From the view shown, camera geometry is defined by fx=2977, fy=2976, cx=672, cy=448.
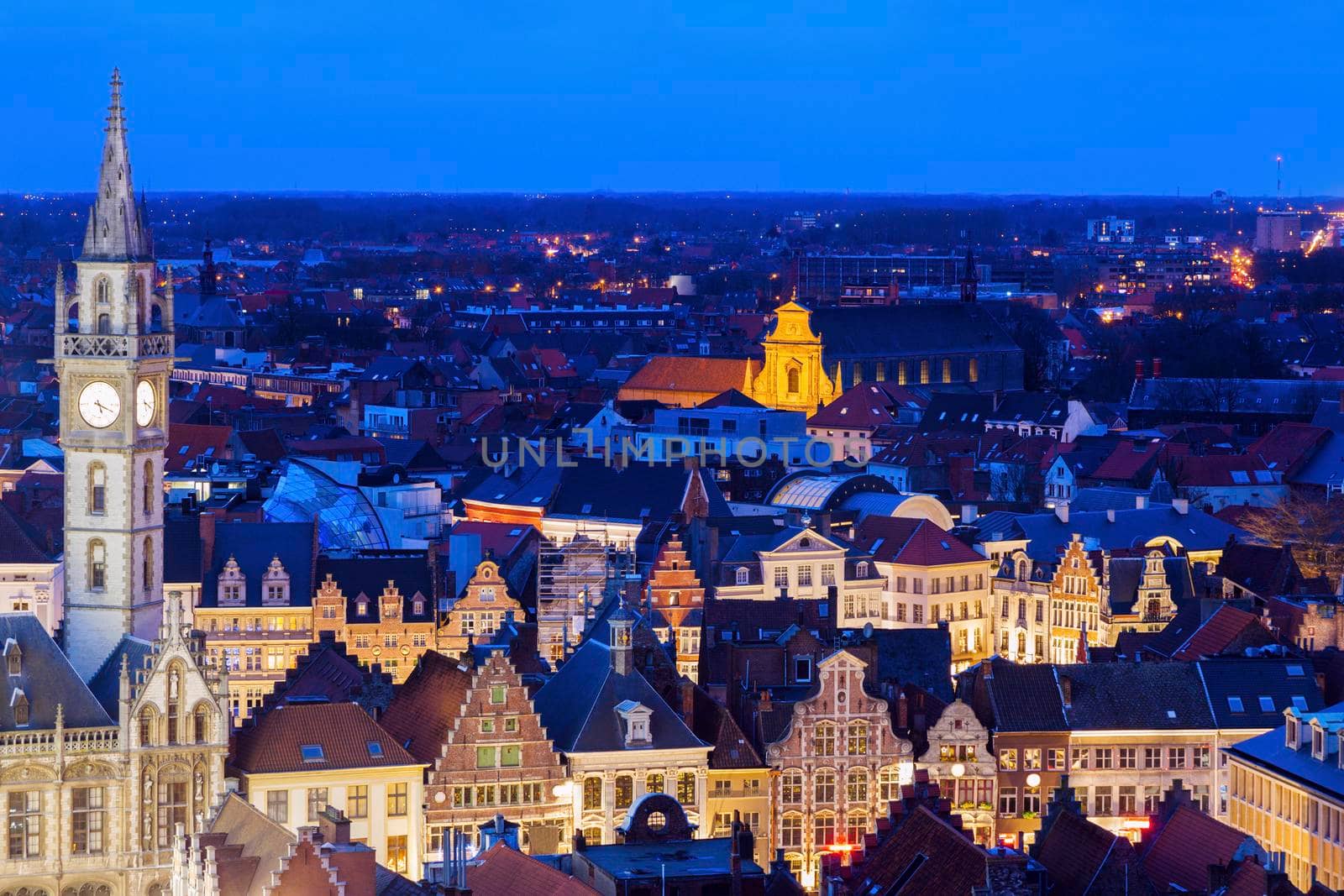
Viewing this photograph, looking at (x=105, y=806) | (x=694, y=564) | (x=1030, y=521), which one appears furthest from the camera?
(x=1030, y=521)

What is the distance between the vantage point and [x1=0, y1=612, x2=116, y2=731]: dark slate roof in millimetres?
56094

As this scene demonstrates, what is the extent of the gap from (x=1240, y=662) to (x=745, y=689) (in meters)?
12.7

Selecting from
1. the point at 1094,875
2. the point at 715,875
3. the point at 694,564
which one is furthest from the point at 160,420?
the point at 694,564

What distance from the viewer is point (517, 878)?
5066cm

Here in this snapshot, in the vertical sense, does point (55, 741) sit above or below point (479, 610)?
above

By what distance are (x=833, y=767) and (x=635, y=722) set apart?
5.51m

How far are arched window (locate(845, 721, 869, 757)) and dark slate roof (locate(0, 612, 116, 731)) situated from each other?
62.9ft

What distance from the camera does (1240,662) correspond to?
7438cm

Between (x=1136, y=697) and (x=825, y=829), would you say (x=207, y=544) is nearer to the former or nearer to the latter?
(x=825, y=829)

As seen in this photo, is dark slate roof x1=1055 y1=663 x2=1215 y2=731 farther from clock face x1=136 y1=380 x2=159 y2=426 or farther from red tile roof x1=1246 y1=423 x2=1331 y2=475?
red tile roof x1=1246 y1=423 x2=1331 y2=475

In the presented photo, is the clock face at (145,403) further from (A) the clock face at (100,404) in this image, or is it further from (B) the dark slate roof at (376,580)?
(B) the dark slate roof at (376,580)

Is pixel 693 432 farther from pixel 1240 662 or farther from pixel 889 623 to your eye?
pixel 1240 662

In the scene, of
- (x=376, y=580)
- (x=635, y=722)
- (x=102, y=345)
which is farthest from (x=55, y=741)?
(x=376, y=580)

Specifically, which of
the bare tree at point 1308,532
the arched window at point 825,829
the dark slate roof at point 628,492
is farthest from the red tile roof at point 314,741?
the bare tree at point 1308,532
